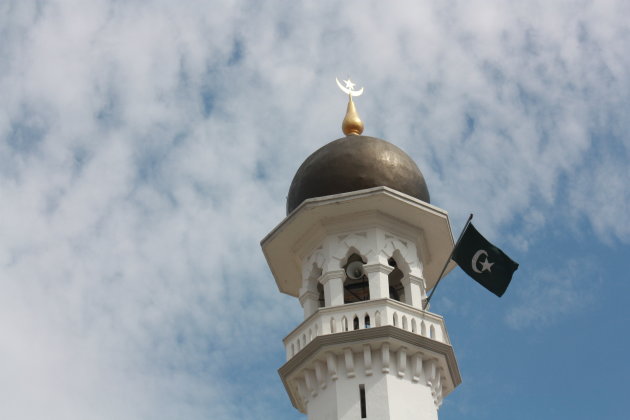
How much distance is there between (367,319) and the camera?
78.3 feet

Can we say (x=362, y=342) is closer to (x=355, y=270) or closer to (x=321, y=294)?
→ (x=355, y=270)

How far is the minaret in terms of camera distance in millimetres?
22703

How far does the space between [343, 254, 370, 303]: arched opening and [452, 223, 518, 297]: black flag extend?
88.1 inches

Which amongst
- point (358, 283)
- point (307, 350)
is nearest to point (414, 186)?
point (358, 283)

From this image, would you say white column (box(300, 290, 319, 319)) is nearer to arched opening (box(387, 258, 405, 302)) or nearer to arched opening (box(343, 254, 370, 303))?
arched opening (box(343, 254, 370, 303))

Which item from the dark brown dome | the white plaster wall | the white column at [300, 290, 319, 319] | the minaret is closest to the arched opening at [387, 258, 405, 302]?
the minaret

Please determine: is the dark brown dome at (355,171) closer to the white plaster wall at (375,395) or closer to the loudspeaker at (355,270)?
the loudspeaker at (355,270)

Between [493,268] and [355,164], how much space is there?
387 centimetres

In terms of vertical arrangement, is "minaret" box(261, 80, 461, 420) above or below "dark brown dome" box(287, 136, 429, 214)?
below

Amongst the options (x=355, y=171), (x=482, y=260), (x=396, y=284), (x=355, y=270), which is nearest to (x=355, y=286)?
(x=355, y=270)

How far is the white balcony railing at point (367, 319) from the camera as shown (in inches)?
913

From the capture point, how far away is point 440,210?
82.2 feet

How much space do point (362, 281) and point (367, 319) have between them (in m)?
1.59

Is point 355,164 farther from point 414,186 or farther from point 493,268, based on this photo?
point 493,268
